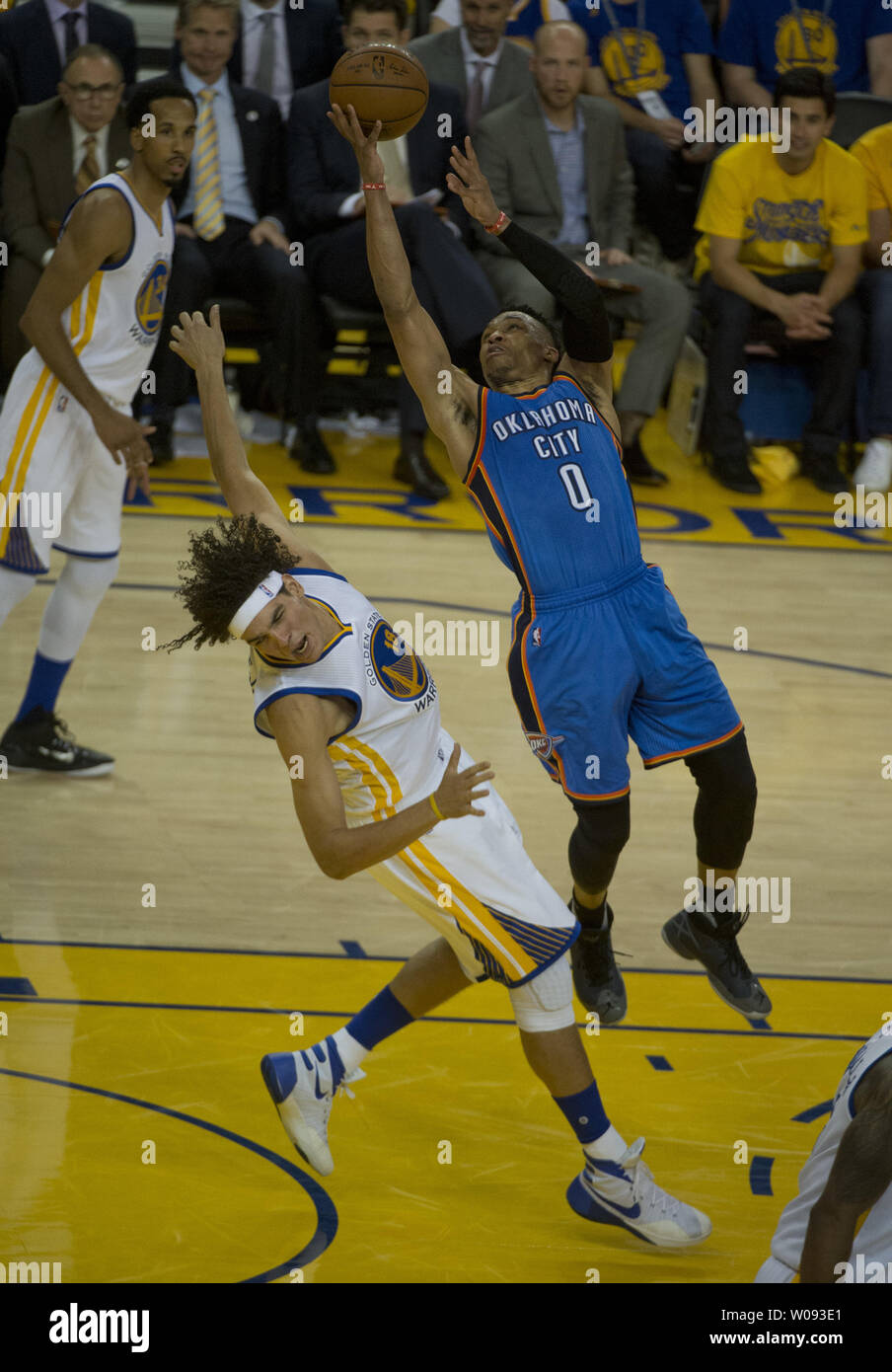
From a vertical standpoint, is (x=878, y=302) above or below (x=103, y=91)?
below

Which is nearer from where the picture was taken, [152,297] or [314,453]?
[152,297]

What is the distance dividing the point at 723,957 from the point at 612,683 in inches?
33.0

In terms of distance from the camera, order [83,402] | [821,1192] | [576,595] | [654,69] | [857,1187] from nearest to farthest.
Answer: [857,1187] → [821,1192] → [576,595] → [83,402] → [654,69]

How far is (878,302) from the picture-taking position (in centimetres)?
984

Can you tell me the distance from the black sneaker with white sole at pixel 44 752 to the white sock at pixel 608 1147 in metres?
3.03

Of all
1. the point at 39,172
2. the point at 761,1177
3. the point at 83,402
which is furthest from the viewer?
the point at 39,172

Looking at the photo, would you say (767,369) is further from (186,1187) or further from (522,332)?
(186,1187)

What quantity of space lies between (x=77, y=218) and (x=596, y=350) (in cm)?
208

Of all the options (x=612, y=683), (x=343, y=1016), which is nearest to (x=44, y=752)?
(x=343, y=1016)

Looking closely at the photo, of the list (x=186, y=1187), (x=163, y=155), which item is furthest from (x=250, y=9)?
(x=186, y=1187)

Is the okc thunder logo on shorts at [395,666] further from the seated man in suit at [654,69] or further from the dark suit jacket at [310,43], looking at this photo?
the seated man in suit at [654,69]

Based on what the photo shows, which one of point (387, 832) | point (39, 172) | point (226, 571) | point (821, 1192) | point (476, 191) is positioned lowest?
point (821, 1192)
